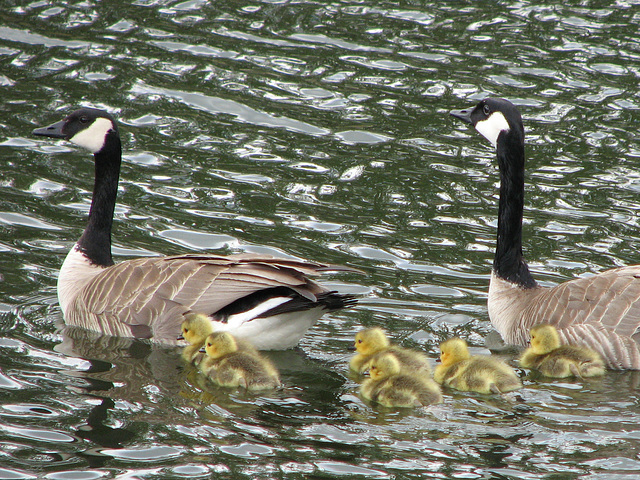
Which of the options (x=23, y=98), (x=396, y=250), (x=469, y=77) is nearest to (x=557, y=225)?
(x=396, y=250)

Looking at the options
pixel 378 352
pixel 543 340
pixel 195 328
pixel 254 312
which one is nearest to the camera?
pixel 378 352

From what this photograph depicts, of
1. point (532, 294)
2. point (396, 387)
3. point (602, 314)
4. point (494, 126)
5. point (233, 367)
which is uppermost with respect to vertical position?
point (494, 126)

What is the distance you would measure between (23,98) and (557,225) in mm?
6966

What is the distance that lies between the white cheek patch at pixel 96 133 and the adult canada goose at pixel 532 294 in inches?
123

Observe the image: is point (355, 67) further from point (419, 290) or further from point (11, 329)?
point (11, 329)

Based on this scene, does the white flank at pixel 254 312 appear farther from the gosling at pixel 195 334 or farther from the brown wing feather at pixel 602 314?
the brown wing feather at pixel 602 314

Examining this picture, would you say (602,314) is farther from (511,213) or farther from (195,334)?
(195,334)

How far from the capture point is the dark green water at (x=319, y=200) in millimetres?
5922

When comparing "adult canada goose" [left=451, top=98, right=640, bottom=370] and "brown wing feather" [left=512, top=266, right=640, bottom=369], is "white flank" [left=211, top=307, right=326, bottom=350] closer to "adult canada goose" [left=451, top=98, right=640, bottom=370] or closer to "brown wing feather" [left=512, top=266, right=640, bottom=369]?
"adult canada goose" [left=451, top=98, right=640, bottom=370]

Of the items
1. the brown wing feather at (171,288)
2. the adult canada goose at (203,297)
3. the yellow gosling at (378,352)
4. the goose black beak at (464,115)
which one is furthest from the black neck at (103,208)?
the goose black beak at (464,115)

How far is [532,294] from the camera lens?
26.7 feet

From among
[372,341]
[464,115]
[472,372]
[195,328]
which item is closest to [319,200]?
[464,115]

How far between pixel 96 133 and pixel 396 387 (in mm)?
3959

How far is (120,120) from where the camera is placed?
12.2 m
